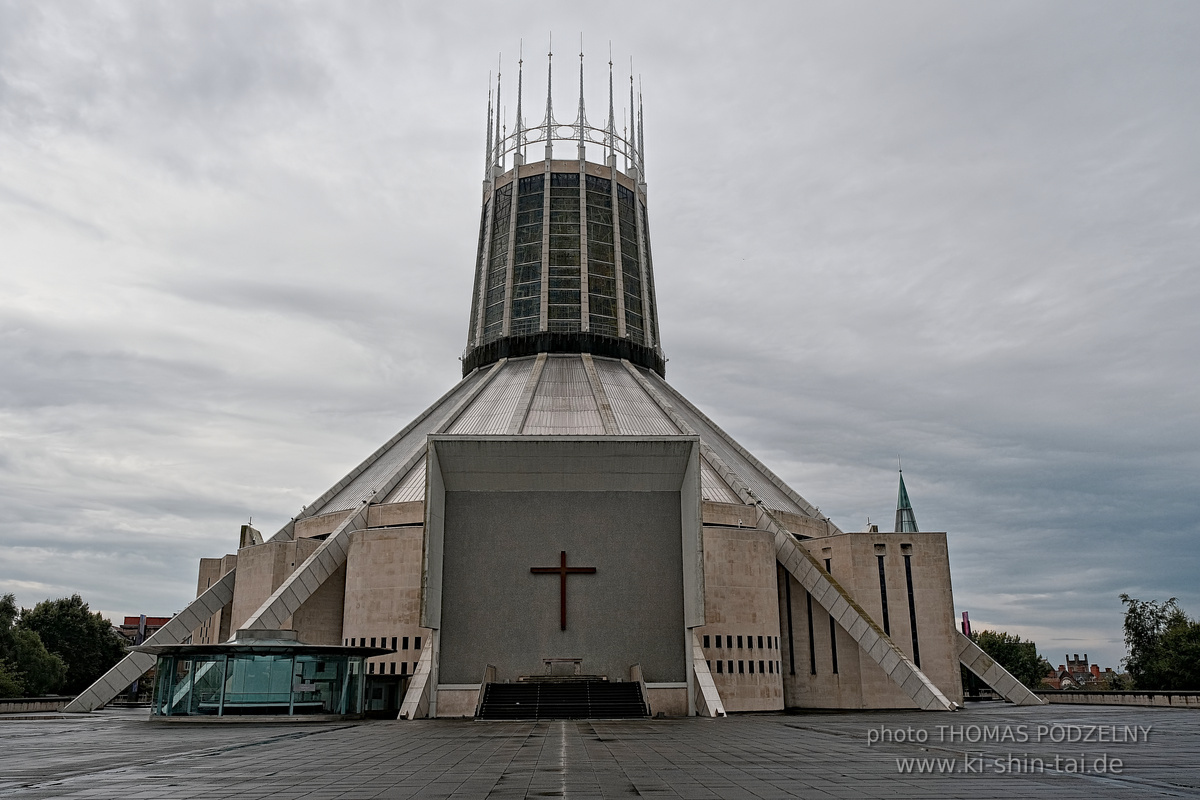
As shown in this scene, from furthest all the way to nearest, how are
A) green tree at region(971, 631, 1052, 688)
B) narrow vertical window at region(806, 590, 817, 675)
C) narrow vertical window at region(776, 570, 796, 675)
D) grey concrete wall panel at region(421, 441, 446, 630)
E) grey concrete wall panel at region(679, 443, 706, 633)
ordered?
green tree at region(971, 631, 1052, 688) < narrow vertical window at region(776, 570, 796, 675) < narrow vertical window at region(806, 590, 817, 675) < grey concrete wall panel at region(679, 443, 706, 633) < grey concrete wall panel at region(421, 441, 446, 630)

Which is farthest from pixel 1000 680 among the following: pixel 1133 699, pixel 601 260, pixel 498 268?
→ pixel 498 268

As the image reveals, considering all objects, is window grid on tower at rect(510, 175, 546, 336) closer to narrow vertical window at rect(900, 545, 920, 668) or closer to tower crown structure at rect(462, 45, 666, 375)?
tower crown structure at rect(462, 45, 666, 375)

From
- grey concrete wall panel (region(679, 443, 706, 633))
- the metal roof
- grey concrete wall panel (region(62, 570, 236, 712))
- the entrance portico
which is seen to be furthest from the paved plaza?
the metal roof

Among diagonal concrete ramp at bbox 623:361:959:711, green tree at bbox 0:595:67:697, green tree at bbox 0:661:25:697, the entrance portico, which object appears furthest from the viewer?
green tree at bbox 0:595:67:697

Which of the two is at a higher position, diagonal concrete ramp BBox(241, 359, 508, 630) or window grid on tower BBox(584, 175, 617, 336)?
window grid on tower BBox(584, 175, 617, 336)

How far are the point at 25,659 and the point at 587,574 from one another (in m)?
34.4

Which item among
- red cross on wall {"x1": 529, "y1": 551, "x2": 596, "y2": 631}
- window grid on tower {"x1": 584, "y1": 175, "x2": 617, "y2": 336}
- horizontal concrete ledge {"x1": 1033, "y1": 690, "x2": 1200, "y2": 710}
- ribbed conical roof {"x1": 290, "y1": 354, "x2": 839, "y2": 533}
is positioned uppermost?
window grid on tower {"x1": 584, "y1": 175, "x2": 617, "y2": 336}

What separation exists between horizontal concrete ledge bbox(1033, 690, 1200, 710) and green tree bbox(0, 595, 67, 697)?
44.6 meters

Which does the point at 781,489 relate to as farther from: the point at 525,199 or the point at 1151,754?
the point at 1151,754

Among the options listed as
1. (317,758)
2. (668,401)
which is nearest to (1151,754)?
(317,758)

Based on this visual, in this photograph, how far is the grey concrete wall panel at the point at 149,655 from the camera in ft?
95.7

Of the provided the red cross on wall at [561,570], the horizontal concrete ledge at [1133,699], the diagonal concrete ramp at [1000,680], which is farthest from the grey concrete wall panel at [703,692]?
the horizontal concrete ledge at [1133,699]

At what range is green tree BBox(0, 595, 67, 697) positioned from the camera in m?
44.4

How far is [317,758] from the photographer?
39.9 ft
